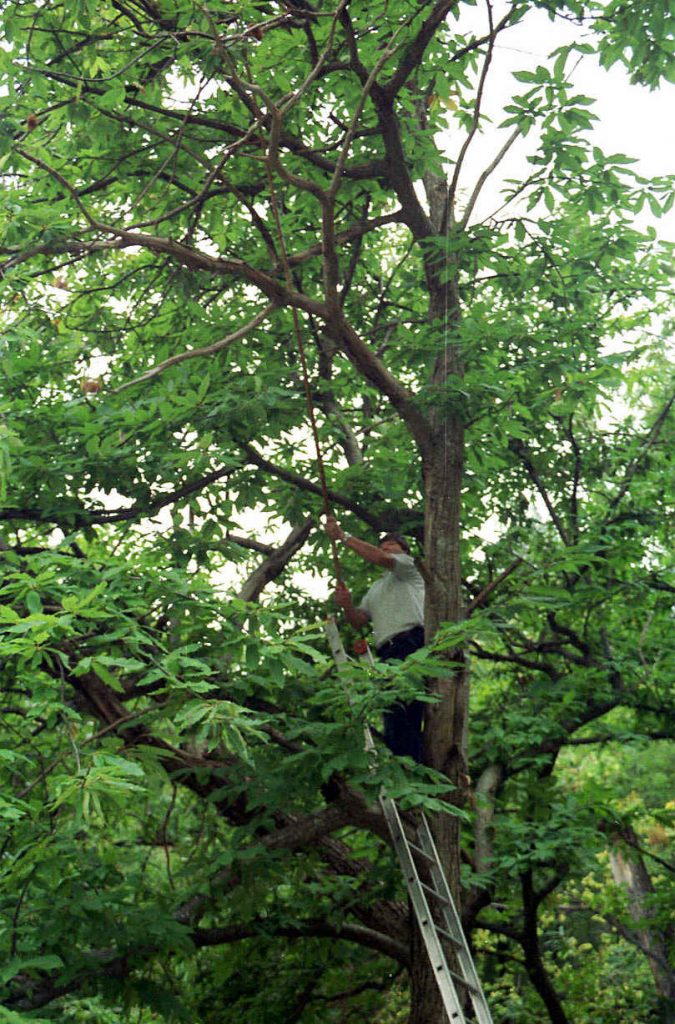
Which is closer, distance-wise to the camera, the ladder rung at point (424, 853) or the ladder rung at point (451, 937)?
the ladder rung at point (451, 937)

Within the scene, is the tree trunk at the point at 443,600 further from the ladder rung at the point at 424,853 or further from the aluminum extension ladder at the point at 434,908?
the ladder rung at the point at 424,853

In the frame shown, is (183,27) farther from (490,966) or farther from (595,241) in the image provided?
(490,966)

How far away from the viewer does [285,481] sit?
9000 millimetres

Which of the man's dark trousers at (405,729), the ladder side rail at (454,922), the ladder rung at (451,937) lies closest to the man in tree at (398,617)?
the man's dark trousers at (405,729)

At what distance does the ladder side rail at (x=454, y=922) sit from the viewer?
22.8ft

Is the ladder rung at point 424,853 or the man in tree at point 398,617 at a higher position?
the man in tree at point 398,617

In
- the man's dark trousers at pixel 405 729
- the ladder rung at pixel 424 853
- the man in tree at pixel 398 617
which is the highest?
the man in tree at pixel 398 617

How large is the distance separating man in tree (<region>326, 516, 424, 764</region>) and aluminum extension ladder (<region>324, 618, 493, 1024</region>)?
1.57ft

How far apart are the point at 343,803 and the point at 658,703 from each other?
342 centimetres

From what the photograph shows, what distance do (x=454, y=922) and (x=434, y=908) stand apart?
0.27 meters

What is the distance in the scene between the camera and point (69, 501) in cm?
794

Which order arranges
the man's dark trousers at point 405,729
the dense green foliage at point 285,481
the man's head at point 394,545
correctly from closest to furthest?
the dense green foliage at point 285,481 → the man's dark trousers at point 405,729 → the man's head at point 394,545

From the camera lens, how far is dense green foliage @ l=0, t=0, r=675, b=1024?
659 centimetres

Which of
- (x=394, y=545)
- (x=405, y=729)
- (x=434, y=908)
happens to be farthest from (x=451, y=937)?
(x=394, y=545)
